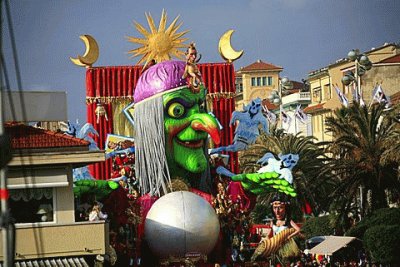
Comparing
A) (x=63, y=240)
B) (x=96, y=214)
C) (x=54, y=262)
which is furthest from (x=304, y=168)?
(x=54, y=262)

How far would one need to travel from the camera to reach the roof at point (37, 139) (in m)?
31.4

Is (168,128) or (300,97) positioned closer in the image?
(168,128)

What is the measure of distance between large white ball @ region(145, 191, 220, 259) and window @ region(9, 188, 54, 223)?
4.56 metres

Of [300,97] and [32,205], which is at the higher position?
[300,97]

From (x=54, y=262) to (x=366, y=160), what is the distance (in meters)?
19.2

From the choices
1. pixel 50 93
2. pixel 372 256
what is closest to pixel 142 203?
pixel 50 93

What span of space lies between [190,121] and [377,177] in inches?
481

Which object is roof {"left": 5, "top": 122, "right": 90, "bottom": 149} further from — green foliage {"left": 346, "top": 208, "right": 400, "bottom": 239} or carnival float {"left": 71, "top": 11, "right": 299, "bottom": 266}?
green foliage {"left": 346, "top": 208, "right": 400, "bottom": 239}

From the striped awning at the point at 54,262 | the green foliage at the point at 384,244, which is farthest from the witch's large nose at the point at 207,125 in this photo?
the green foliage at the point at 384,244

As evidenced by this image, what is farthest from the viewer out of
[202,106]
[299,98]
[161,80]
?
[299,98]

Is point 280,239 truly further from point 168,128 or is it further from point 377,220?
point 377,220

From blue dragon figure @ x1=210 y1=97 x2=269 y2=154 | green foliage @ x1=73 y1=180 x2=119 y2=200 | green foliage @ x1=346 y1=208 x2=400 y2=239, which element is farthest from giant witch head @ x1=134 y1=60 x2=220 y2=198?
green foliage @ x1=346 y1=208 x2=400 y2=239

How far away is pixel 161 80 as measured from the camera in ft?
122

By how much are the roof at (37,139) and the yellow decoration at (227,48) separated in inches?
498
